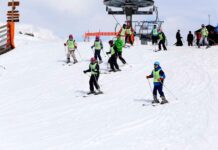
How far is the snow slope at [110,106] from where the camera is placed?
11859 mm

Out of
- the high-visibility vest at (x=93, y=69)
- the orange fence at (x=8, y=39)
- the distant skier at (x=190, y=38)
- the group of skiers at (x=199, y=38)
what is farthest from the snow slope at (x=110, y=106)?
the distant skier at (x=190, y=38)

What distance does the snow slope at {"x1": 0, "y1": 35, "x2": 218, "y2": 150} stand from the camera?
1186 centimetres

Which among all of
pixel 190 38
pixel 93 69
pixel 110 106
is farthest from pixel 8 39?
pixel 110 106

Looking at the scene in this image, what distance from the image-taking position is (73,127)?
13609mm

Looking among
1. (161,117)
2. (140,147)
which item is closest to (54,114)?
(161,117)

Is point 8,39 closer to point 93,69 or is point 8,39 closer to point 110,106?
point 93,69

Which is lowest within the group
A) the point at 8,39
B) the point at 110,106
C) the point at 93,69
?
Result: the point at 110,106

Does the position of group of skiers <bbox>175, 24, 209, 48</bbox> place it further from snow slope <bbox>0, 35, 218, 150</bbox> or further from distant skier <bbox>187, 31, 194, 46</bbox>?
snow slope <bbox>0, 35, 218, 150</bbox>

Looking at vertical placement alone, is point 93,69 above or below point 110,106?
above

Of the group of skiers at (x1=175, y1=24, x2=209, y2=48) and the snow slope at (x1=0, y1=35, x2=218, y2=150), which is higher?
the group of skiers at (x1=175, y1=24, x2=209, y2=48)

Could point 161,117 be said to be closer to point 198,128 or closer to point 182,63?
point 198,128

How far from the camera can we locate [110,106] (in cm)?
1642

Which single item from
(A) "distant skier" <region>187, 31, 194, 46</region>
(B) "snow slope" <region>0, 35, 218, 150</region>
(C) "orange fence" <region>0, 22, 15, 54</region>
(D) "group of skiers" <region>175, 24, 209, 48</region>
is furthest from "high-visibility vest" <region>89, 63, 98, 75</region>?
(A) "distant skier" <region>187, 31, 194, 46</region>

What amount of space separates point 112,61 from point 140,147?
12.1m
